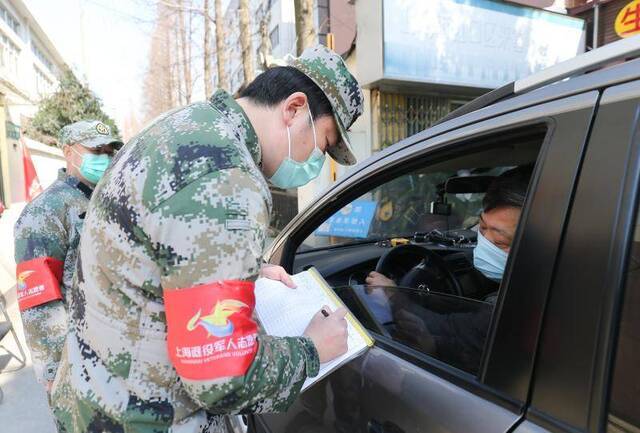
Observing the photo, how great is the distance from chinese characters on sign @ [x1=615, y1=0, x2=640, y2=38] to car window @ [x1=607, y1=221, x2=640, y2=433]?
6.77 metres

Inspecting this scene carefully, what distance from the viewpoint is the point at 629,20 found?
6.28 meters

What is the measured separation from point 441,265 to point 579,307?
1.12m

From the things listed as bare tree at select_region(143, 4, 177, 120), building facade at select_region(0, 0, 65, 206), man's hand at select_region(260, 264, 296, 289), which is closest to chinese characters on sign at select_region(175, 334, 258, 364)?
man's hand at select_region(260, 264, 296, 289)

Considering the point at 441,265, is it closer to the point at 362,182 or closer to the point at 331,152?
the point at 362,182

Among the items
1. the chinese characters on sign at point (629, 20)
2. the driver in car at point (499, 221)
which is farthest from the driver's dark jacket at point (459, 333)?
the chinese characters on sign at point (629, 20)

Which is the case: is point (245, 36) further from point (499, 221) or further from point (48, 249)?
point (499, 221)

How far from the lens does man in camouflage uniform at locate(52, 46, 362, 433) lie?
822 millimetres

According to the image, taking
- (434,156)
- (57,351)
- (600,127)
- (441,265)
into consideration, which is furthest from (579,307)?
(57,351)

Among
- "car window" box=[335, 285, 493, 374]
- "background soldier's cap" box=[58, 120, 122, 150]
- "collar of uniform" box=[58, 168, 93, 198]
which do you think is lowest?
"car window" box=[335, 285, 493, 374]

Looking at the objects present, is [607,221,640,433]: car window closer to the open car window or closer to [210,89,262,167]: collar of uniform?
[210,89,262,167]: collar of uniform

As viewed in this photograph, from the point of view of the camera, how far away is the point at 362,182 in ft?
5.22

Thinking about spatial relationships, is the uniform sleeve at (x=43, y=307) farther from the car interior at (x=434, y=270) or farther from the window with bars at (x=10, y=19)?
the window with bars at (x=10, y=19)

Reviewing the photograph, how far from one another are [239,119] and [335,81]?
270mm

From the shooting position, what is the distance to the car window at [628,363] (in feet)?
2.50
